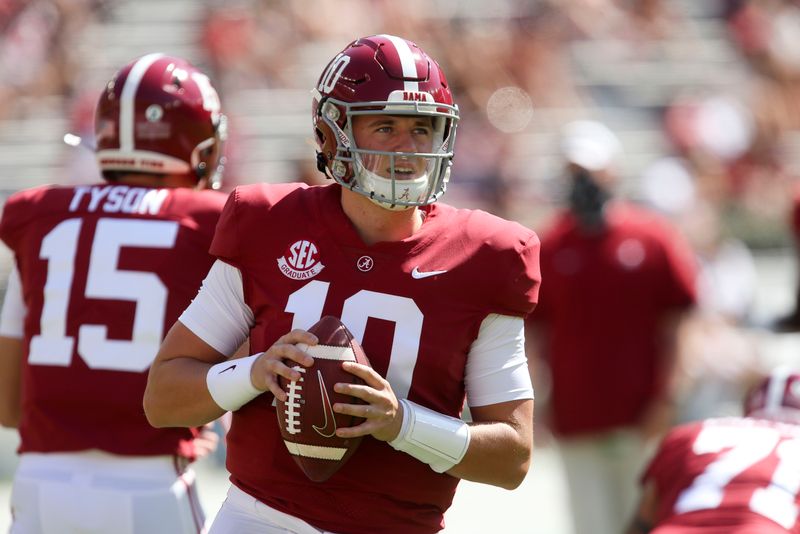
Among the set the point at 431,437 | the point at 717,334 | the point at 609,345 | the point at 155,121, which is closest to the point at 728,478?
the point at 431,437

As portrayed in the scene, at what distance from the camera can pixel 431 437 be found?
2.66 metres

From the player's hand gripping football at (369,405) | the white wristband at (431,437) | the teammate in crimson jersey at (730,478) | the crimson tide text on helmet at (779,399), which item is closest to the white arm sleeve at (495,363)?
the white wristband at (431,437)

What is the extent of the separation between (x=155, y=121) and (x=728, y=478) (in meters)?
2.02

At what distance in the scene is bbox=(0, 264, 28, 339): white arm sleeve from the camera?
3594mm

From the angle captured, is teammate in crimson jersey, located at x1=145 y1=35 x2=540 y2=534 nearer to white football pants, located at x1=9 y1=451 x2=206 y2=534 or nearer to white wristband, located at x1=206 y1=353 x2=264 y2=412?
white wristband, located at x1=206 y1=353 x2=264 y2=412

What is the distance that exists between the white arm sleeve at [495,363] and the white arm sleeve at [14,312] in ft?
4.73

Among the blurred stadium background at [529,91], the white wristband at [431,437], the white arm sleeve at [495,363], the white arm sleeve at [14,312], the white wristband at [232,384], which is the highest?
the blurred stadium background at [529,91]

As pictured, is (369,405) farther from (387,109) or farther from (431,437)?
(387,109)

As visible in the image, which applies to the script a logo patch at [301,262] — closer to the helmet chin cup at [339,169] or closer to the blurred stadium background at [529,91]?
the helmet chin cup at [339,169]

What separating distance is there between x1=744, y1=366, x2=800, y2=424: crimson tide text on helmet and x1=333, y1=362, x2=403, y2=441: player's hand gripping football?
89.1 inches

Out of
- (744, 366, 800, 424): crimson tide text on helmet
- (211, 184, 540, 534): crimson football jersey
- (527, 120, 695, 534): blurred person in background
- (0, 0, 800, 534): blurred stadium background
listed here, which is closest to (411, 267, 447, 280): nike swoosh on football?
(211, 184, 540, 534): crimson football jersey

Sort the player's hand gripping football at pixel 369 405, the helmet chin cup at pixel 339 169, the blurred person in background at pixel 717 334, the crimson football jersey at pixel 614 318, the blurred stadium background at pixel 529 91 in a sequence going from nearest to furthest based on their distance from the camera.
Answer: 1. the player's hand gripping football at pixel 369 405
2. the helmet chin cup at pixel 339 169
3. the crimson football jersey at pixel 614 318
4. the blurred person in background at pixel 717 334
5. the blurred stadium background at pixel 529 91

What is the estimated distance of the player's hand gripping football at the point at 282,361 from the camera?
2.60 metres

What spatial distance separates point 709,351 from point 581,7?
4.60m
